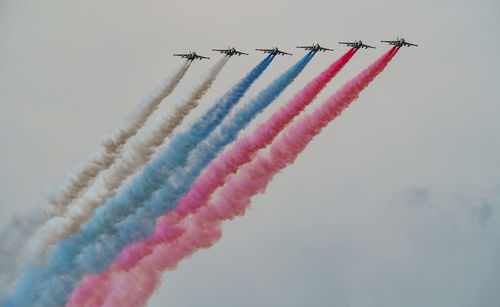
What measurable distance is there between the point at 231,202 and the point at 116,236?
9901mm

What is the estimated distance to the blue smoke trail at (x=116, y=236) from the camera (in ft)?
321

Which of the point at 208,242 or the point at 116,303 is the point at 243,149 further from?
the point at 116,303

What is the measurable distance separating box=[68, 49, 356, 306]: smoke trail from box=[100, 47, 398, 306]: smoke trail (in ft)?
2.24

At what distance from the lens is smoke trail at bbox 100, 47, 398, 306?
3846 inches

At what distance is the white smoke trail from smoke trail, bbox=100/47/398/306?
17.5 feet

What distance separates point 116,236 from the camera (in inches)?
3858

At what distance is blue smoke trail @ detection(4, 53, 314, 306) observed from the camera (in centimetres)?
9775

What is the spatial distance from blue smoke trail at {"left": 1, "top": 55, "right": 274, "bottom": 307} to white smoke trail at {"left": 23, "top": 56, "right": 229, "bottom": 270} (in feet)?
2.83

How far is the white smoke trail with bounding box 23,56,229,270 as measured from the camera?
324 feet

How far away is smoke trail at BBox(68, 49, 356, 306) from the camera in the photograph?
98.1 metres

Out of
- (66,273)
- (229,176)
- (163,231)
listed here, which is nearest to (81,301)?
(66,273)

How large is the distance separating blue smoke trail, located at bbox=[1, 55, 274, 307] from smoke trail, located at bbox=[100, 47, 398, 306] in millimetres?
→ 3173

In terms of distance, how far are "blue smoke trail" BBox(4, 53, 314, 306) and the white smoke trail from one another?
1.26 metres

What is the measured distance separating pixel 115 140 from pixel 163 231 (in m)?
8.91
